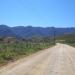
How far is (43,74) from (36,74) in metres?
0.38

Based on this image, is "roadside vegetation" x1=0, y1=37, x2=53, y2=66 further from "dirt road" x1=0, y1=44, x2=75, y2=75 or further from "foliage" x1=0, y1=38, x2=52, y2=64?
"dirt road" x1=0, y1=44, x2=75, y2=75

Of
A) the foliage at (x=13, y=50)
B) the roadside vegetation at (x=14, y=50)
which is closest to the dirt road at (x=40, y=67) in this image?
the roadside vegetation at (x=14, y=50)

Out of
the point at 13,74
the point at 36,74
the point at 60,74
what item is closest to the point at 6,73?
the point at 13,74

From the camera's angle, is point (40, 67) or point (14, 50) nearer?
point (40, 67)

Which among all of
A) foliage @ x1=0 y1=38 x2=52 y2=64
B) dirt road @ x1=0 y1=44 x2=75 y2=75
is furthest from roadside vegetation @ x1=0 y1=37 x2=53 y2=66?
dirt road @ x1=0 y1=44 x2=75 y2=75

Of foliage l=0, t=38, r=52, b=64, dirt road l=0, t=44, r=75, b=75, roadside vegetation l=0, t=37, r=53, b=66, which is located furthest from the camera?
foliage l=0, t=38, r=52, b=64

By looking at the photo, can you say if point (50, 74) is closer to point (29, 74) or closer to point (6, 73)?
point (29, 74)

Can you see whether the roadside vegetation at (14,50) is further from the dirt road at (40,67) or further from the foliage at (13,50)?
the dirt road at (40,67)

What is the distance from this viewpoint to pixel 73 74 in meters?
14.2

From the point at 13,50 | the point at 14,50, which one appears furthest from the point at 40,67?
the point at 14,50

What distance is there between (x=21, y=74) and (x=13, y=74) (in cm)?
42

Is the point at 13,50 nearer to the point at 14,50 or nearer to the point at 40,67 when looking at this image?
the point at 14,50

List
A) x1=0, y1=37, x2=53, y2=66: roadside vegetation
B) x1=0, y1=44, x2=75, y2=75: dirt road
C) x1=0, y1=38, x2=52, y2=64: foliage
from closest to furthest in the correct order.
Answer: x1=0, y1=44, x2=75, y2=75: dirt road < x1=0, y1=37, x2=53, y2=66: roadside vegetation < x1=0, y1=38, x2=52, y2=64: foliage

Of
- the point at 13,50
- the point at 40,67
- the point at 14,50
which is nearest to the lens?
the point at 40,67
